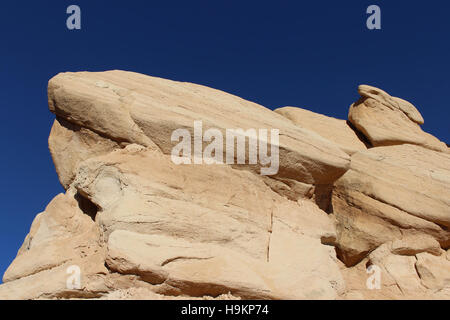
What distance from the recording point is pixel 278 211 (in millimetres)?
9898

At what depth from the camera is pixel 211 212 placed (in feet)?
28.1

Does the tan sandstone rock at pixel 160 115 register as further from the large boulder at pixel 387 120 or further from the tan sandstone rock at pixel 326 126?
the large boulder at pixel 387 120

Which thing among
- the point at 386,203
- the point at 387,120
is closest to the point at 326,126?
the point at 387,120

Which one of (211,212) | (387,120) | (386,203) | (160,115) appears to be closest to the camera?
(211,212)

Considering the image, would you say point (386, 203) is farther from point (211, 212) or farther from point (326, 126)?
point (211, 212)

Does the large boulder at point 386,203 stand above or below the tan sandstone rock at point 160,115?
below

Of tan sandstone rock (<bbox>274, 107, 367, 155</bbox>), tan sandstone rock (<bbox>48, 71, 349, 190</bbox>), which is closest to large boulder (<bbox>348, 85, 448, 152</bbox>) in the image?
tan sandstone rock (<bbox>274, 107, 367, 155</bbox>)

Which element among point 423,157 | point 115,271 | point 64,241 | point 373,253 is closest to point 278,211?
point 373,253

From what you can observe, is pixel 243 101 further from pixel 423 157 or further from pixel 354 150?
pixel 423 157

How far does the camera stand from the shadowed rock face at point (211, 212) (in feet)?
23.9

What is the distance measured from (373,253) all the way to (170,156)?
6.14m

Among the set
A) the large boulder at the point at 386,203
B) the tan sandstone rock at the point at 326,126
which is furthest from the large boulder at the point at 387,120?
the large boulder at the point at 386,203

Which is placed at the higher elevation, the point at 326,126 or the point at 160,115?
the point at 160,115

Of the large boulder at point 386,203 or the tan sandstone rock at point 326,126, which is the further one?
the tan sandstone rock at point 326,126
